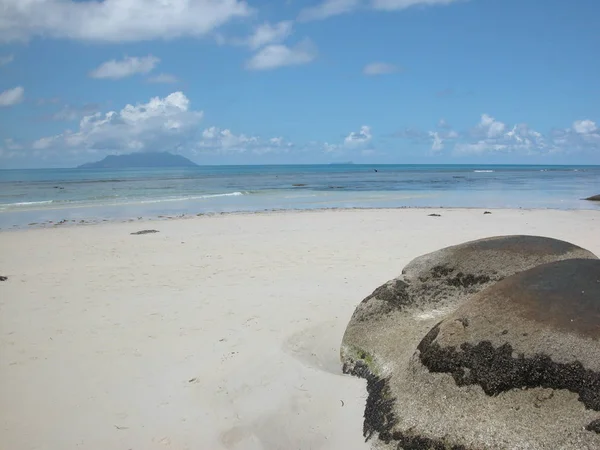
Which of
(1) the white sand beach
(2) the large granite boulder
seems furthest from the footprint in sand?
(2) the large granite boulder

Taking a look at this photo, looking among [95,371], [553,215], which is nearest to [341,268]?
[95,371]

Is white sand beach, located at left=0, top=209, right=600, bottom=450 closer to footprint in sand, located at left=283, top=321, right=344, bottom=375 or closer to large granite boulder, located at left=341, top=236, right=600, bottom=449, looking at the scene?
footprint in sand, located at left=283, top=321, right=344, bottom=375

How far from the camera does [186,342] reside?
656 centimetres

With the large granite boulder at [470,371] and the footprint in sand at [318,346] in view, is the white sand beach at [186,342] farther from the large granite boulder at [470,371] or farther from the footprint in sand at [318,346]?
the large granite boulder at [470,371]

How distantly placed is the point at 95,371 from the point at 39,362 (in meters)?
0.80

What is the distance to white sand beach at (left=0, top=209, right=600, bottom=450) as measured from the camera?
15.1 feet

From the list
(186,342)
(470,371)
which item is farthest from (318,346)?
(470,371)

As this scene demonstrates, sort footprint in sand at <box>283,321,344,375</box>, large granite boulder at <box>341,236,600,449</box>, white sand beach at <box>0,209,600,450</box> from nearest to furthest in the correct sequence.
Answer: large granite boulder at <box>341,236,600,449</box> → white sand beach at <box>0,209,600,450</box> → footprint in sand at <box>283,321,344,375</box>

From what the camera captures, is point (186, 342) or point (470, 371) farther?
point (186, 342)

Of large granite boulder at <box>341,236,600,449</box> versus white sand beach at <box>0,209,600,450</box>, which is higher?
large granite boulder at <box>341,236,600,449</box>

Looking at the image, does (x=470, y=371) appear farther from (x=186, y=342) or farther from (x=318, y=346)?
(x=186, y=342)

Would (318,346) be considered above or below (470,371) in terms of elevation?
below

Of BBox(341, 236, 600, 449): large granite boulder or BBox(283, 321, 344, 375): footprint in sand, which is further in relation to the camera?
BBox(283, 321, 344, 375): footprint in sand

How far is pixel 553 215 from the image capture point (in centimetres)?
2061
